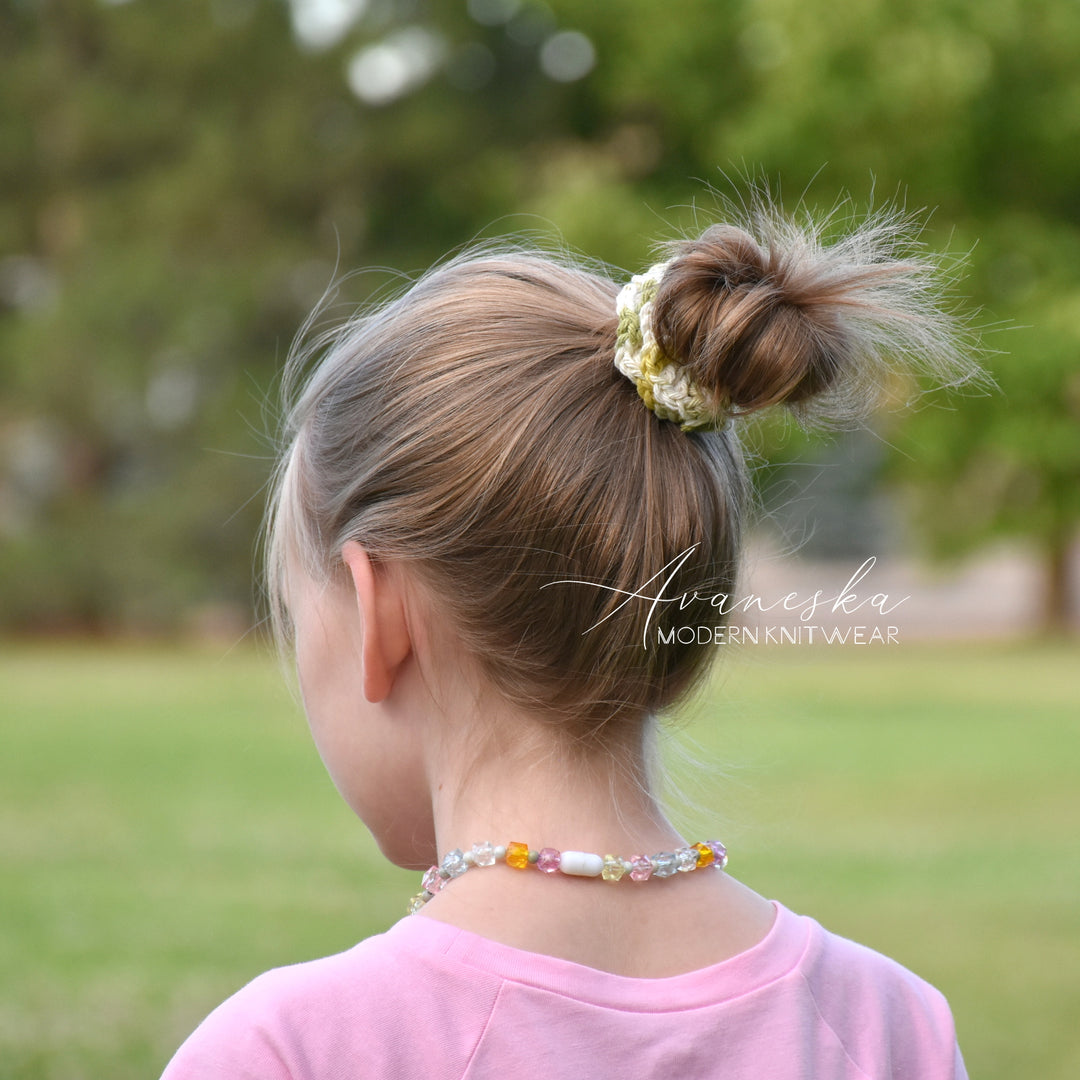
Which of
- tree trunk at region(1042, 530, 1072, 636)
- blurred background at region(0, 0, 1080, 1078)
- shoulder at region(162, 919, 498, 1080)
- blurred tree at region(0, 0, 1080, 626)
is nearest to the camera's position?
shoulder at region(162, 919, 498, 1080)

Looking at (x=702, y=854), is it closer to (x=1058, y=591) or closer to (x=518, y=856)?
(x=518, y=856)

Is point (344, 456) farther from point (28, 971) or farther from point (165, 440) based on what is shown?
point (165, 440)

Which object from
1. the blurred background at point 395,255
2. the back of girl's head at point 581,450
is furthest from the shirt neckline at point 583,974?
the blurred background at point 395,255

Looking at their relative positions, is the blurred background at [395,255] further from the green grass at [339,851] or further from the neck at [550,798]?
the neck at [550,798]

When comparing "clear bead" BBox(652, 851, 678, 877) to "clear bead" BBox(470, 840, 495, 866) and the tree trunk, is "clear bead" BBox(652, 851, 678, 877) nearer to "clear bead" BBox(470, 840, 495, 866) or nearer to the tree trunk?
"clear bead" BBox(470, 840, 495, 866)

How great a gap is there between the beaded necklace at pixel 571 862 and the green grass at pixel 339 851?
305 millimetres

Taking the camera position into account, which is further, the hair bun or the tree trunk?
the tree trunk

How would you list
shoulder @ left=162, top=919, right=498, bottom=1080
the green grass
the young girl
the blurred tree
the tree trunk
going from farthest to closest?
the tree trunk
the blurred tree
the green grass
the young girl
shoulder @ left=162, top=919, right=498, bottom=1080

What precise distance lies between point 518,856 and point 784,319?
1.52 ft

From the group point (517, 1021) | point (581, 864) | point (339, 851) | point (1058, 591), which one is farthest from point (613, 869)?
point (1058, 591)

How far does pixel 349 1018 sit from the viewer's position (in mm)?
918

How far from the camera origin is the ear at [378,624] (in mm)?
1091

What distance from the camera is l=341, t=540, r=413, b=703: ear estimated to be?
109 cm

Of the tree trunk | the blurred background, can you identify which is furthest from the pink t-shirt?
the tree trunk
